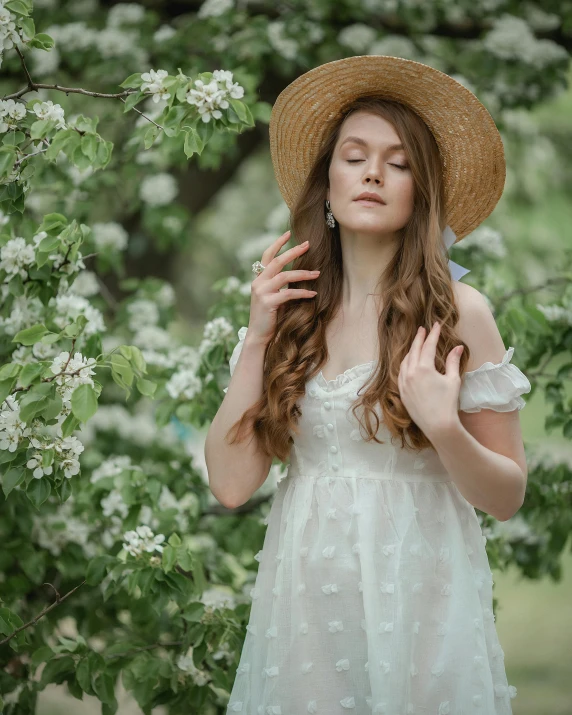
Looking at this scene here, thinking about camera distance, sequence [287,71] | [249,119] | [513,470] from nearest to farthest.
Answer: [513,470] → [249,119] → [287,71]

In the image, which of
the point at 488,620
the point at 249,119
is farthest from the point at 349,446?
the point at 249,119

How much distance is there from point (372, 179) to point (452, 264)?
284 mm

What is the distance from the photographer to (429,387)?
1.80 metres

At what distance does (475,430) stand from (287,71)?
7.50ft

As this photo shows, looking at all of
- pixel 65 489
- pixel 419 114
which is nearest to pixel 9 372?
pixel 65 489

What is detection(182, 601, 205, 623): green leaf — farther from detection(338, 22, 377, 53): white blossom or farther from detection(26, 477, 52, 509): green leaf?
detection(338, 22, 377, 53): white blossom

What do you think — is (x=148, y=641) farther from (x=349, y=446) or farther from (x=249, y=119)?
(x=249, y=119)

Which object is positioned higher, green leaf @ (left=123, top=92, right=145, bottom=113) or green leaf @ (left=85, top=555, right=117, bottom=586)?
green leaf @ (left=123, top=92, right=145, bottom=113)

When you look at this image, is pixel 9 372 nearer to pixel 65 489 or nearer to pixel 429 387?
pixel 65 489

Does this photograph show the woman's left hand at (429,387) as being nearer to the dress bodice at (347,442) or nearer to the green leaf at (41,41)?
the dress bodice at (347,442)

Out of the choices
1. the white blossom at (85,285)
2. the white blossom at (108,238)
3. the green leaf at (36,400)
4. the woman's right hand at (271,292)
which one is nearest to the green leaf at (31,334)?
the green leaf at (36,400)

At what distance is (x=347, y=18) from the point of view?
3.99m

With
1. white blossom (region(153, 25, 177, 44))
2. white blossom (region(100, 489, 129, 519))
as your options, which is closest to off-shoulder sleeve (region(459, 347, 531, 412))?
white blossom (region(100, 489, 129, 519))

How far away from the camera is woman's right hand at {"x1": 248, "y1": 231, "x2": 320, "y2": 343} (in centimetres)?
210
